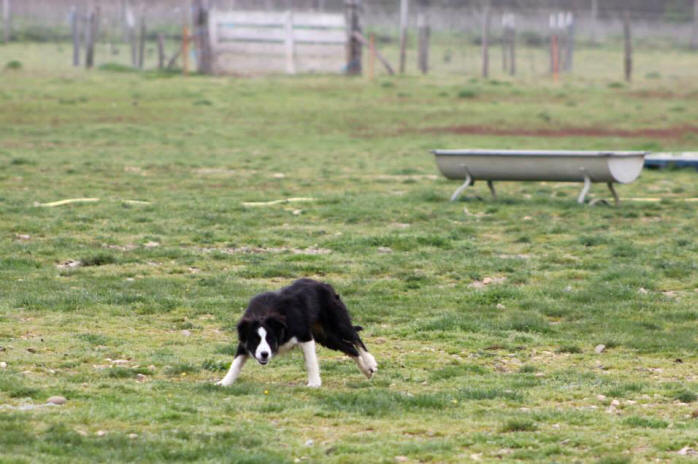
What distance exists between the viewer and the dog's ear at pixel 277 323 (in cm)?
732

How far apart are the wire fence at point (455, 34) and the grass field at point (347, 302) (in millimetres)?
17372

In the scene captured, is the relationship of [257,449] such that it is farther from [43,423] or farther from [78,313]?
[78,313]

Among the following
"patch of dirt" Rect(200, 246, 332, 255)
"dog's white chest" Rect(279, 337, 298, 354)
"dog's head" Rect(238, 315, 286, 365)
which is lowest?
"patch of dirt" Rect(200, 246, 332, 255)

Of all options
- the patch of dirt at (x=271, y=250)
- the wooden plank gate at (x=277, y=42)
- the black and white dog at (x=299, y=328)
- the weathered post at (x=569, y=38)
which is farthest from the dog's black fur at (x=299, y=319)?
the weathered post at (x=569, y=38)

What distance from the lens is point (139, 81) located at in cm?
3209

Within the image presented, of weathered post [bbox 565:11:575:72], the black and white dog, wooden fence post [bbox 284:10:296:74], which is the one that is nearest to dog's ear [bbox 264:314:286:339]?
the black and white dog

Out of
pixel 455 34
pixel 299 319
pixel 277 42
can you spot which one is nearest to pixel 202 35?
pixel 277 42

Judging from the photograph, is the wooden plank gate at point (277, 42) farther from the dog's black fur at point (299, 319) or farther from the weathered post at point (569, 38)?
the dog's black fur at point (299, 319)

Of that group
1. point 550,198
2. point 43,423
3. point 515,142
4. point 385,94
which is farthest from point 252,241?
point 385,94

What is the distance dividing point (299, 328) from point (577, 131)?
→ 845 inches

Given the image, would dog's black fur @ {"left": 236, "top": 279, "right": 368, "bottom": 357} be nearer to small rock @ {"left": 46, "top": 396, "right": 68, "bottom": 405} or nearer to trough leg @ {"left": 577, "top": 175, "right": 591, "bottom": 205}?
small rock @ {"left": 46, "top": 396, "right": 68, "bottom": 405}

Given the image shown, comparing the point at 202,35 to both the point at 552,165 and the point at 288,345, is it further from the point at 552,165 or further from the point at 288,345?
the point at 288,345

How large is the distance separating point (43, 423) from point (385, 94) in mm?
26411

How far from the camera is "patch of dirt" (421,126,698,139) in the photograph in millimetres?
27266
